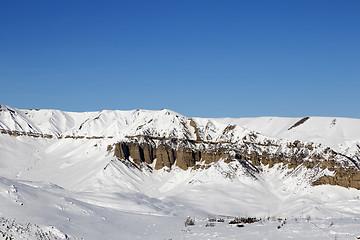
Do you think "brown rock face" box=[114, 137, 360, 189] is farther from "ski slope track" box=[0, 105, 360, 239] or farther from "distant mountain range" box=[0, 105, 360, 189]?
"ski slope track" box=[0, 105, 360, 239]

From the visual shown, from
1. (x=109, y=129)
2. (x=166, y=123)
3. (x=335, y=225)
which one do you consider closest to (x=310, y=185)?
(x=166, y=123)

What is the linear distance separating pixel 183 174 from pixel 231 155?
1618cm

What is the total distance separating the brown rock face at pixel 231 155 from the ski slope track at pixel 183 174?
0.30 m

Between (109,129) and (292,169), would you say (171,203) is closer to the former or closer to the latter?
(292,169)

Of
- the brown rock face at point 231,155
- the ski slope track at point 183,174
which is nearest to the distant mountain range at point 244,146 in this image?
the brown rock face at point 231,155

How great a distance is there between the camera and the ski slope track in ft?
99.0

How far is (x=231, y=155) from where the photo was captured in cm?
12212

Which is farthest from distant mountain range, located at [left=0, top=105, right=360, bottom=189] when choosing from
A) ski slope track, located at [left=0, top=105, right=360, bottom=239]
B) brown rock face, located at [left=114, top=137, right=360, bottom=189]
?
ski slope track, located at [left=0, top=105, right=360, bottom=239]

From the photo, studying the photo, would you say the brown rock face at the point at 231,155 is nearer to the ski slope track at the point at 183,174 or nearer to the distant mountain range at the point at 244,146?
the distant mountain range at the point at 244,146

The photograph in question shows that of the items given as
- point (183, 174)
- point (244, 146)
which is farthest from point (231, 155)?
point (183, 174)

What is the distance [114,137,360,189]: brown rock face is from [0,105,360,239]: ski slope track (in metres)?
0.30

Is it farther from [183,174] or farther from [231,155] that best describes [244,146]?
[183,174]

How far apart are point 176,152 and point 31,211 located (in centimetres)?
11074

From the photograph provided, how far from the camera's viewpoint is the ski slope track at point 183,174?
30172 millimetres
